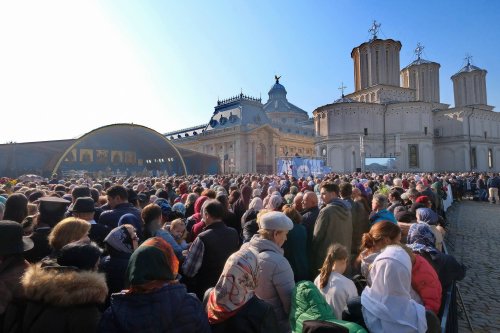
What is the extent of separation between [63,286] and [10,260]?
1.11 m

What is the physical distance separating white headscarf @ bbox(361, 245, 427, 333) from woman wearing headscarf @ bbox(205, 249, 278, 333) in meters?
0.91

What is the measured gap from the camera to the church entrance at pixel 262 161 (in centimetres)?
6003

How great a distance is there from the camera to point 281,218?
346cm

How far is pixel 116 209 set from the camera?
5.41 m

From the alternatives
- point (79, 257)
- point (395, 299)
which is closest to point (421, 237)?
point (395, 299)

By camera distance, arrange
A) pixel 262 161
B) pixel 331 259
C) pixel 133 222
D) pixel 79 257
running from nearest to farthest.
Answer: pixel 79 257, pixel 331 259, pixel 133 222, pixel 262 161

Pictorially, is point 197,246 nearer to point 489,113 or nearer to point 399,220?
point 399,220

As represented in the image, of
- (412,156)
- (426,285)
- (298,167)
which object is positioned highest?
(412,156)

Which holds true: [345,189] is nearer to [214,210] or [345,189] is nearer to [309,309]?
[214,210]

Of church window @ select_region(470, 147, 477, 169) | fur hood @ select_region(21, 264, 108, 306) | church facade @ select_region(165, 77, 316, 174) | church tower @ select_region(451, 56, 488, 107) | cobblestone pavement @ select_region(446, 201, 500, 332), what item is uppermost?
church tower @ select_region(451, 56, 488, 107)

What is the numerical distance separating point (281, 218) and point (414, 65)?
68.9 meters

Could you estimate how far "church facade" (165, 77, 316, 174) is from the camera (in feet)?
190

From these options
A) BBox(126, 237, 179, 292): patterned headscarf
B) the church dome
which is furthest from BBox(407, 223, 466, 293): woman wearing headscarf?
the church dome

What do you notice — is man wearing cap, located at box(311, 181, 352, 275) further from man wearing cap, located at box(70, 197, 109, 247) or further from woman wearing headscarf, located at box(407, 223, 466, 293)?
man wearing cap, located at box(70, 197, 109, 247)
